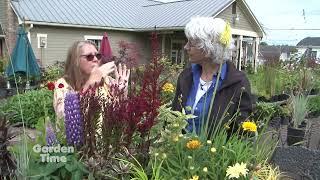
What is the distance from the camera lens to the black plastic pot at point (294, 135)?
496cm

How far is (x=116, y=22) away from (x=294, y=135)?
15299 millimetres

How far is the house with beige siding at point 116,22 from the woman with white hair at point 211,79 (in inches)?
451

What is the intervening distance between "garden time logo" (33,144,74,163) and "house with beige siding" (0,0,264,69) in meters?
12.5

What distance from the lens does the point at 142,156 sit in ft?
5.19

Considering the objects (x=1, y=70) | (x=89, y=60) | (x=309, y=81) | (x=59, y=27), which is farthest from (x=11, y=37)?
(x=89, y=60)

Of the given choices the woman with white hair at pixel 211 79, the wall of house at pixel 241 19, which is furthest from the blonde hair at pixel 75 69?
the wall of house at pixel 241 19

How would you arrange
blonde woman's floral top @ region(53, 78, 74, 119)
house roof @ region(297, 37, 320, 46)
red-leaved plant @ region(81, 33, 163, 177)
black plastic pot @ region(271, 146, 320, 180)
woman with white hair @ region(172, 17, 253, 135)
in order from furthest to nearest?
house roof @ region(297, 37, 320, 46) < black plastic pot @ region(271, 146, 320, 180) < woman with white hair @ region(172, 17, 253, 135) < blonde woman's floral top @ region(53, 78, 74, 119) < red-leaved plant @ region(81, 33, 163, 177)

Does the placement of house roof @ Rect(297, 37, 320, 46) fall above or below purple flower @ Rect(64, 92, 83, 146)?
above

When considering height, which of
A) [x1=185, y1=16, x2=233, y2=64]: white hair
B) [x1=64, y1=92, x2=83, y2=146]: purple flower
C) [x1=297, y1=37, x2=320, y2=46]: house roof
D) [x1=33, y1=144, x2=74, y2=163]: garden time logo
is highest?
[x1=297, y1=37, x2=320, y2=46]: house roof

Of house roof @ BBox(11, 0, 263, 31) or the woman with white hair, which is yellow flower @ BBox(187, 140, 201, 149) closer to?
the woman with white hair

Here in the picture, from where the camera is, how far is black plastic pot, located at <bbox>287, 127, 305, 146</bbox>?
4.96m

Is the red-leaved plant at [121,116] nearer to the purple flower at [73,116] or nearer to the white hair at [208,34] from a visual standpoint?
the purple flower at [73,116]

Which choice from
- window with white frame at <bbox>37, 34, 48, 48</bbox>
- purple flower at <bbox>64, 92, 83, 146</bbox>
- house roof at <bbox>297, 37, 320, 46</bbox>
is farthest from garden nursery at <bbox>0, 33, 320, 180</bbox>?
house roof at <bbox>297, 37, 320, 46</bbox>

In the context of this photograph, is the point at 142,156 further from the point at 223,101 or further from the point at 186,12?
the point at 186,12
